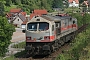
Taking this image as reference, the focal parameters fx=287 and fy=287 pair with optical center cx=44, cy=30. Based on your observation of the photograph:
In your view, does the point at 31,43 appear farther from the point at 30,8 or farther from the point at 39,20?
the point at 30,8

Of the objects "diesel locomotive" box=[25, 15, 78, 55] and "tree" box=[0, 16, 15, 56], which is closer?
"diesel locomotive" box=[25, 15, 78, 55]

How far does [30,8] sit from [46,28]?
3834 inches

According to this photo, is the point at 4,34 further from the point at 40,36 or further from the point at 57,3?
the point at 57,3

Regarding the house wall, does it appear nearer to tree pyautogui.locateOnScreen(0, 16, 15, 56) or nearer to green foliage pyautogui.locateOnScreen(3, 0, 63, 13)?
green foliage pyautogui.locateOnScreen(3, 0, 63, 13)

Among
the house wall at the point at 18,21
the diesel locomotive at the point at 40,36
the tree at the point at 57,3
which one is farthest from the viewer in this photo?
the tree at the point at 57,3

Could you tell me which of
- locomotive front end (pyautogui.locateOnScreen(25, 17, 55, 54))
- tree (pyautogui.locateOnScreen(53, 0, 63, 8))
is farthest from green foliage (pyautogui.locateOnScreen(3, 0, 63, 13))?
locomotive front end (pyautogui.locateOnScreen(25, 17, 55, 54))

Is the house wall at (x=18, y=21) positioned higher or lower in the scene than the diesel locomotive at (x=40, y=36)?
lower

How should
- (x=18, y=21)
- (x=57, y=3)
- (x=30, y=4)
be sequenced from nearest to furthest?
(x=18, y=21) < (x=30, y=4) < (x=57, y=3)

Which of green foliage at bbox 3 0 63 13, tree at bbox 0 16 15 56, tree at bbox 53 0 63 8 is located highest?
tree at bbox 0 16 15 56

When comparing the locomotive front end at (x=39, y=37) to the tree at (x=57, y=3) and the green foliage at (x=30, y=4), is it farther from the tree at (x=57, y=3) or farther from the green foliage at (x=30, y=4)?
the tree at (x=57, y=3)

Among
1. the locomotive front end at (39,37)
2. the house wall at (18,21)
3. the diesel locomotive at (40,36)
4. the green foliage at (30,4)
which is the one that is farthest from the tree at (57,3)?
the locomotive front end at (39,37)

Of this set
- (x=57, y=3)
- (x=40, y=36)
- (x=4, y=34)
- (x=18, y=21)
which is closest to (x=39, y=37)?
(x=40, y=36)

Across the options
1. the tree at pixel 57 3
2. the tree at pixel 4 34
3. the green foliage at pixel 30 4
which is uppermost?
the tree at pixel 4 34

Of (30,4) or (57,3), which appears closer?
(30,4)
